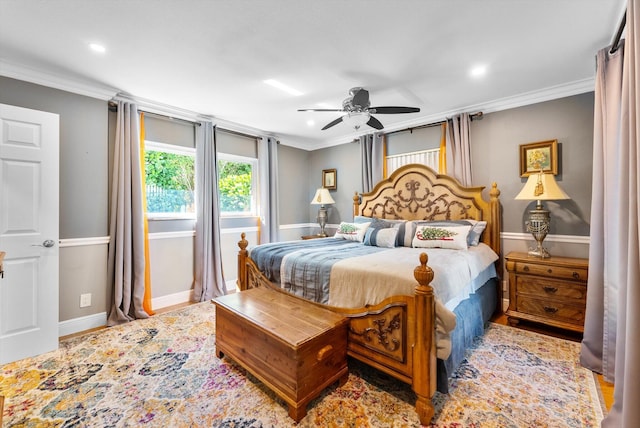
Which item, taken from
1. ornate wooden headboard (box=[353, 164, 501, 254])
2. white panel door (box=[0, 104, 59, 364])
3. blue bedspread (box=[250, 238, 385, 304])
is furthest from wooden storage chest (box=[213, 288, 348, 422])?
ornate wooden headboard (box=[353, 164, 501, 254])

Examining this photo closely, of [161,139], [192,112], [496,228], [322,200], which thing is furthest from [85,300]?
[496,228]

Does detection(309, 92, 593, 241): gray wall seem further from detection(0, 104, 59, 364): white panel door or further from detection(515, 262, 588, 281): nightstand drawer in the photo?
detection(0, 104, 59, 364): white panel door

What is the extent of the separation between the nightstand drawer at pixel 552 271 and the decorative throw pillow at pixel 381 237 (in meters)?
1.29

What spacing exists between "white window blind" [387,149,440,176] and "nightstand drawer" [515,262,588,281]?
5.76 feet

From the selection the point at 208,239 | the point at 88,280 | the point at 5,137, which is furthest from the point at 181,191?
the point at 5,137

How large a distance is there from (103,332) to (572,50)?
17.2 feet

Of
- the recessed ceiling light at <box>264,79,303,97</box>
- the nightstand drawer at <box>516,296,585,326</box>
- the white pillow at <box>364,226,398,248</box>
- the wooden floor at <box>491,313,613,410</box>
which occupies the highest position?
the recessed ceiling light at <box>264,79,303,97</box>

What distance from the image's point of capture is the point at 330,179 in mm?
5348

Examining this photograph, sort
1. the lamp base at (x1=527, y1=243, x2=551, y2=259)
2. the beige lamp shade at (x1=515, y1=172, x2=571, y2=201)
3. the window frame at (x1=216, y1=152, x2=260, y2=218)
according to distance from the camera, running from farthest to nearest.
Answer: the window frame at (x1=216, y1=152, x2=260, y2=218)
the lamp base at (x1=527, y1=243, x2=551, y2=259)
the beige lamp shade at (x1=515, y1=172, x2=571, y2=201)

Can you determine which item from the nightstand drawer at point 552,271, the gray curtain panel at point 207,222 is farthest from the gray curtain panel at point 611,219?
the gray curtain panel at point 207,222

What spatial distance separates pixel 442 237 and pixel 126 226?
142 inches

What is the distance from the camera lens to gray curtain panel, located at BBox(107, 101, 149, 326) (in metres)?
3.10

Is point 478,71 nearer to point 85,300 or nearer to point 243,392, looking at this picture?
point 243,392

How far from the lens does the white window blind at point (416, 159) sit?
158 inches
